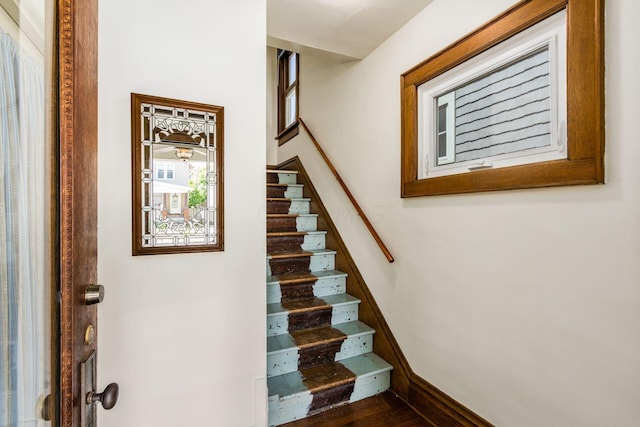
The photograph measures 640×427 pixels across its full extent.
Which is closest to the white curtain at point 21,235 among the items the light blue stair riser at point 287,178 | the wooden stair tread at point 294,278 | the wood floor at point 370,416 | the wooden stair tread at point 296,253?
the wood floor at point 370,416

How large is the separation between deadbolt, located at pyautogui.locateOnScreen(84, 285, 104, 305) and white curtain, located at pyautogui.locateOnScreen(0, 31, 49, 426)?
76 millimetres

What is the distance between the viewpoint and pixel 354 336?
2172mm

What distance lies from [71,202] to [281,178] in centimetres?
314

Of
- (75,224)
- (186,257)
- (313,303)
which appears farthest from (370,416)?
(75,224)

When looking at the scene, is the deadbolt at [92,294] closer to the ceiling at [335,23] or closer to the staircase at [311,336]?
the staircase at [311,336]

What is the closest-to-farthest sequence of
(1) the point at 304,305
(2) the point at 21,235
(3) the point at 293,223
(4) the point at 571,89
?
(2) the point at 21,235 < (4) the point at 571,89 < (1) the point at 304,305 < (3) the point at 293,223

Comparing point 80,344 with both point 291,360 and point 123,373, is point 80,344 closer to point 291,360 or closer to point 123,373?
point 123,373

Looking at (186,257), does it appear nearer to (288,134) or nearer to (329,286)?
(329,286)

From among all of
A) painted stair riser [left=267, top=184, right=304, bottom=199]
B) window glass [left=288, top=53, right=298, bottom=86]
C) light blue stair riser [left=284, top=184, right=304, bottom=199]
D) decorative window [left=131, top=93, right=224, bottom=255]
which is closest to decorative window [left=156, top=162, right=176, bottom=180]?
decorative window [left=131, top=93, right=224, bottom=255]

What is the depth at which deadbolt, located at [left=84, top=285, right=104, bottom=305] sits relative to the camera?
26.4 inches

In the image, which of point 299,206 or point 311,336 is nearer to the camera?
point 311,336

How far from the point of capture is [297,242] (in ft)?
9.43

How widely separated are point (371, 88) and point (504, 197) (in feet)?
4.61

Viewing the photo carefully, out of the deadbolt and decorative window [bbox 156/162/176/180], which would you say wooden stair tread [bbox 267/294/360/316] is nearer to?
decorative window [bbox 156/162/176/180]
